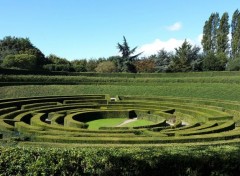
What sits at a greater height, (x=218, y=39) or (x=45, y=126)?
(x=218, y=39)

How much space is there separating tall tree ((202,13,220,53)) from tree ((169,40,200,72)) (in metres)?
15.7

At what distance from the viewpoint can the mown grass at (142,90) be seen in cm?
3897

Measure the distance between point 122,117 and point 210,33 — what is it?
63118mm

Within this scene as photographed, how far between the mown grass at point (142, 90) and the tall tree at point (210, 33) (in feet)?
139

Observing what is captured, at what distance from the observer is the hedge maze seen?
15680 millimetres

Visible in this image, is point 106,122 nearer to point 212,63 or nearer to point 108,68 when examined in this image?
point 212,63

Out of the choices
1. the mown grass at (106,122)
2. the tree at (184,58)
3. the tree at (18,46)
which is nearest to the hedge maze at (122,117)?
the mown grass at (106,122)

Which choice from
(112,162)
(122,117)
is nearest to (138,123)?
(122,117)

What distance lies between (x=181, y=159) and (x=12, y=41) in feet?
272

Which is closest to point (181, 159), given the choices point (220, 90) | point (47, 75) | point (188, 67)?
point (220, 90)

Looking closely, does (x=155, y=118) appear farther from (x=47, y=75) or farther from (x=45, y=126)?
(x=47, y=75)

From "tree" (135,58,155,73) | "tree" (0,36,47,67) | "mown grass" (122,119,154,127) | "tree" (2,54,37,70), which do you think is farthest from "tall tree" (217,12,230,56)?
"mown grass" (122,119,154,127)

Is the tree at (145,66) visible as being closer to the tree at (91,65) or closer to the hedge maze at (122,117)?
the tree at (91,65)

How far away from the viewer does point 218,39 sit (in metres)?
78.6
